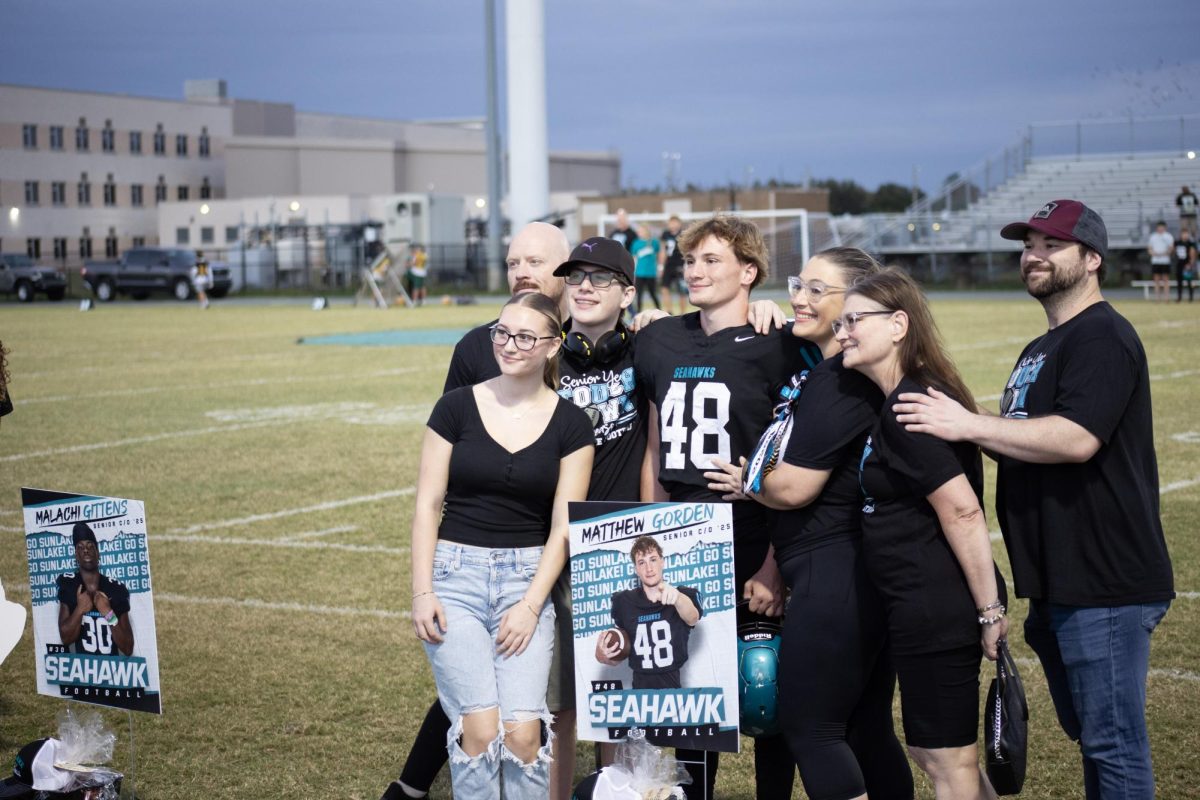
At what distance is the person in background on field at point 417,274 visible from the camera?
3747 cm

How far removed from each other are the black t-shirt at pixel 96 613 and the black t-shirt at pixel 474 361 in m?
1.24

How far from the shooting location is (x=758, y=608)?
13.4 feet

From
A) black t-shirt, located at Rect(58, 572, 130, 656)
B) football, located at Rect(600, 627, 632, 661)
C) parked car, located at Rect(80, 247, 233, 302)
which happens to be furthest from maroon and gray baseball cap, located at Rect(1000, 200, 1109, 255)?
parked car, located at Rect(80, 247, 233, 302)

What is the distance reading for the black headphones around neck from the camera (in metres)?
4.41

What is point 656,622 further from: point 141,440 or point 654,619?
point 141,440

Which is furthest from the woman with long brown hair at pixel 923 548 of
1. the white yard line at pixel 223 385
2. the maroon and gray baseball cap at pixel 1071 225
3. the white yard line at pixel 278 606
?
the white yard line at pixel 223 385

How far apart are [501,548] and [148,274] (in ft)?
150

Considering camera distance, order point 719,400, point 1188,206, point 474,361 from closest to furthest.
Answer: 1. point 719,400
2. point 474,361
3. point 1188,206

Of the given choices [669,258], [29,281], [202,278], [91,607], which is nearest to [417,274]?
[202,278]

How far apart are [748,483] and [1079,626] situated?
3.16ft

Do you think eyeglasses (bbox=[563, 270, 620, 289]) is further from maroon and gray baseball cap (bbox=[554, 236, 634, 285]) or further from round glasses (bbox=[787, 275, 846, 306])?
round glasses (bbox=[787, 275, 846, 306])

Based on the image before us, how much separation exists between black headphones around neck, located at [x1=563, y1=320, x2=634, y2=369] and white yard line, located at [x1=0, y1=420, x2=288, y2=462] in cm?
909

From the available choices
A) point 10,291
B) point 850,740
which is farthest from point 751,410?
point 10,291

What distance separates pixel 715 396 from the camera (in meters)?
4.15
